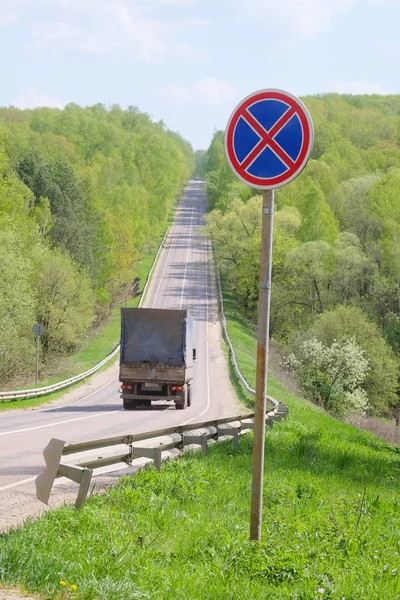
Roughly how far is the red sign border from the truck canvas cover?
878 inches

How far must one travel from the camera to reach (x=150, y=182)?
130m

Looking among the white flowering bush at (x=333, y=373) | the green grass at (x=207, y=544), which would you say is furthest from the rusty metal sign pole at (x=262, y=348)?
the white flowering bush at (x=333, y=373)

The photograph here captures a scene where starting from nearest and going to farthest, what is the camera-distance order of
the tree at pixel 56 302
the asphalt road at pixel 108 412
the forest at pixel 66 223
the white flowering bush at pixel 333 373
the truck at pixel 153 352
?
the asphalt road at pixel 108 412 < the truck at pixel 153 352 < the forest at pixel 66 223 < the white flowering bush at pixel 333 373 < the tree at pixel 56 302

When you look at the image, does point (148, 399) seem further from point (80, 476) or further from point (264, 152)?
point (264, 152)

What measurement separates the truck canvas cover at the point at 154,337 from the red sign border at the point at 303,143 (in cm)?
2229

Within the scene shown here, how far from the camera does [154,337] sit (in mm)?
29141

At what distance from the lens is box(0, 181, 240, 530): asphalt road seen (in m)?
11.1

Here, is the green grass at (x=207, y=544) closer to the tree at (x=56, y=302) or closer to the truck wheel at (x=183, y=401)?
the truck wheel at (x=183, y=401)

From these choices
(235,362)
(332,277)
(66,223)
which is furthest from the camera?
(332,277)

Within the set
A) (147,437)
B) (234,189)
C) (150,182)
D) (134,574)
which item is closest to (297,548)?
(134,574)

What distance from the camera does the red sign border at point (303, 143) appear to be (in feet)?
21.6

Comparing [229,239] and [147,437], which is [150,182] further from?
[147,437]

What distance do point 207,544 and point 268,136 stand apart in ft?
11.7

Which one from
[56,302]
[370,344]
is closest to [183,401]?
[56,302]
